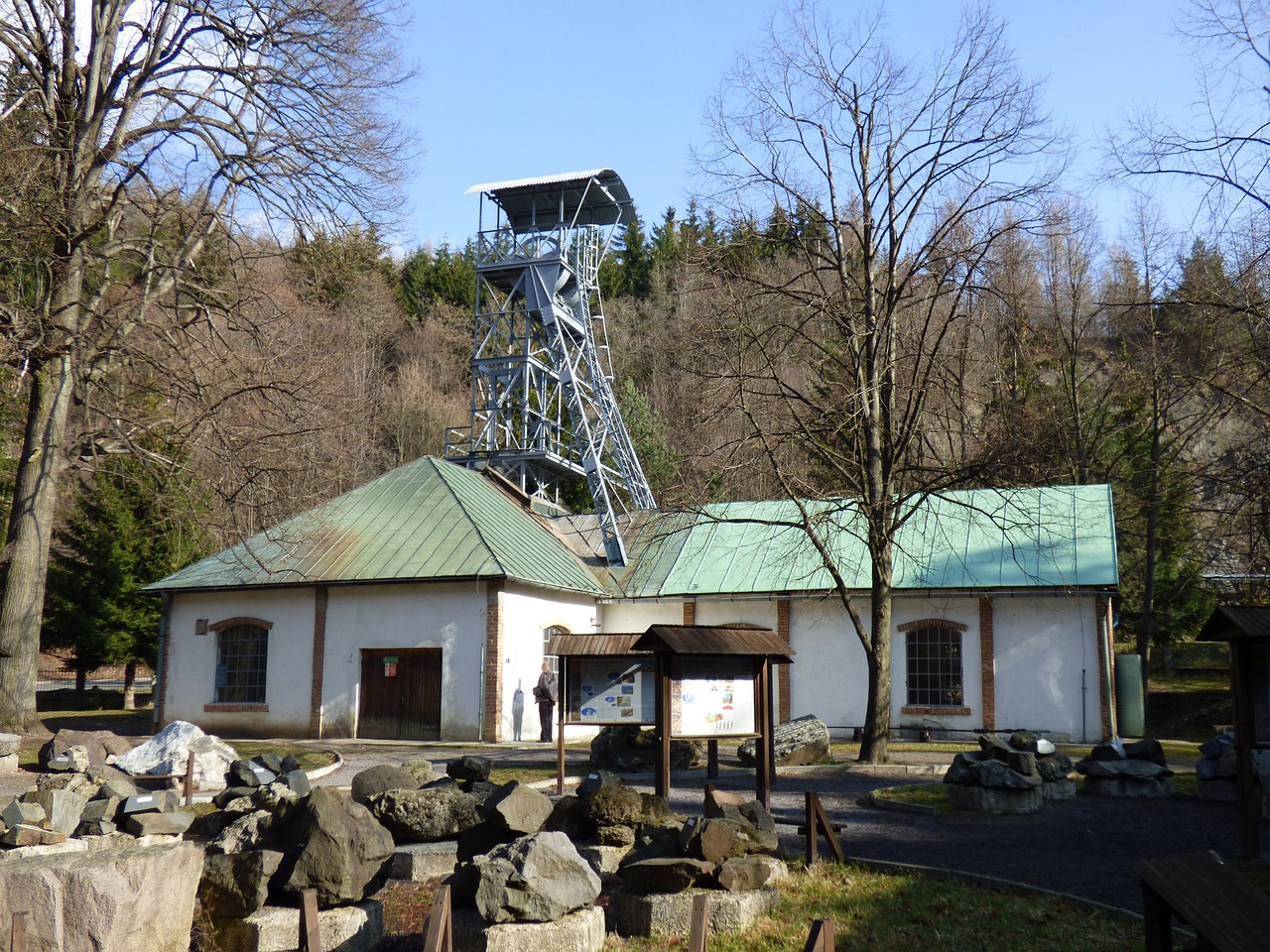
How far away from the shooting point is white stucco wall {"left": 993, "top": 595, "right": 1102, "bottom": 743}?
22.6 metres

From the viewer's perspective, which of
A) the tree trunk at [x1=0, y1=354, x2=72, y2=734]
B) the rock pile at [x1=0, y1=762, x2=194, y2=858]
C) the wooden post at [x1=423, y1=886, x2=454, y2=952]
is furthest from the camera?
the tree trunk at [x1=0, y1=354, x2=72, y2=734]

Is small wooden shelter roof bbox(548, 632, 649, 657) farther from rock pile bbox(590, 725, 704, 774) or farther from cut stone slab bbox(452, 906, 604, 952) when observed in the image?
cut stone slab bbox(452, 906, 604, 952)

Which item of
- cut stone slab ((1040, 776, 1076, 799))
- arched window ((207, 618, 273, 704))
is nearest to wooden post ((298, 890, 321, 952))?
cut stone slab ((1040, 776, 1076, 799))

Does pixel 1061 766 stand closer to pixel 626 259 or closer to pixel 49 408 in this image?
pixel 49 408

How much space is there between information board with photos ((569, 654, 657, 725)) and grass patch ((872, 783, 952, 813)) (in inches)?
127

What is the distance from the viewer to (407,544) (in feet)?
79.9

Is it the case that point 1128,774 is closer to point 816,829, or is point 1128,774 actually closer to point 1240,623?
point 1240,623

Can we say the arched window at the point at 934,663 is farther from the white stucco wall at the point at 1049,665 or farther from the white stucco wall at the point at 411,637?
the white stucco wall at the point at 411,637

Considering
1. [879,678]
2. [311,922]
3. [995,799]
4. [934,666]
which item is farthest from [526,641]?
[311,922]

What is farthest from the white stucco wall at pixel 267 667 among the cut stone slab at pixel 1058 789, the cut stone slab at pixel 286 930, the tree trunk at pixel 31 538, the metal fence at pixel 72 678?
the metal fence at pixel 72 678

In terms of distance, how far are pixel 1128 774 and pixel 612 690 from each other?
6735 mm

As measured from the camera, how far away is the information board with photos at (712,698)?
37.6 feet

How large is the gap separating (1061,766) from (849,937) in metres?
8.06

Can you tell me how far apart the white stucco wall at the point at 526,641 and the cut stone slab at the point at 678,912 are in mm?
14853
